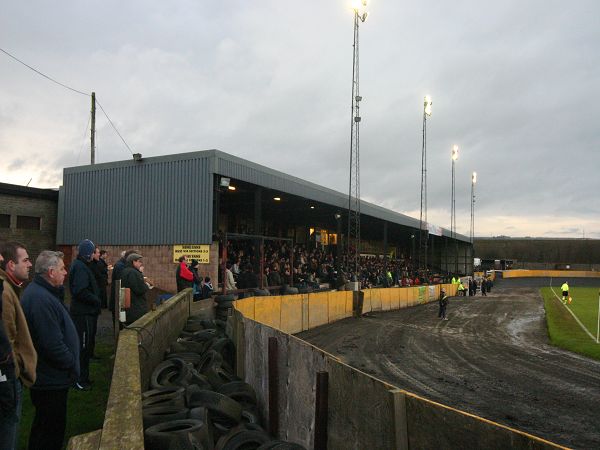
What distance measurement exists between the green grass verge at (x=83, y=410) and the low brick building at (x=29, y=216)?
62.0 feet

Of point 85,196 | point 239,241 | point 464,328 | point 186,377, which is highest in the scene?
point 85,196

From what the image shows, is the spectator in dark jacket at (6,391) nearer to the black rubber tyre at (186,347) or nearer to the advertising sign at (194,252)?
the black rubber tyre at (186,347)

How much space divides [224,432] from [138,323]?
2.28 meters

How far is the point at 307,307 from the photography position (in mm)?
18812

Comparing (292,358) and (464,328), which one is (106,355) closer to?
(292,358)

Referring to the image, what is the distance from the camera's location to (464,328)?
2070 cm

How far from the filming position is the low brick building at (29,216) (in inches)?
934

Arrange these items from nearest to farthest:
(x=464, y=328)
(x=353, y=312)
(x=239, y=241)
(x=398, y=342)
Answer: (x=398, y=342), (x=464, y=328), (x=353, y=312), (x=239, y=241)

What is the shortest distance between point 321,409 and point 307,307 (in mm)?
14293

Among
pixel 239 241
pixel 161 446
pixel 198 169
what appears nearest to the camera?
pixel 161 446

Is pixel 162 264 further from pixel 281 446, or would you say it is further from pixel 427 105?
pixel 427 105

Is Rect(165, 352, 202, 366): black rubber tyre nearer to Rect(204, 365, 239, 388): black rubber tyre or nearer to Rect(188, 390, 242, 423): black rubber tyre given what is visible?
Rect(204, 365, 239, 388): black rubber tyre

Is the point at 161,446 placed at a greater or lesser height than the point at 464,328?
greater

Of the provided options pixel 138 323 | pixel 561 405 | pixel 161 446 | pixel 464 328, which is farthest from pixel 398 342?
pixel 161 446
